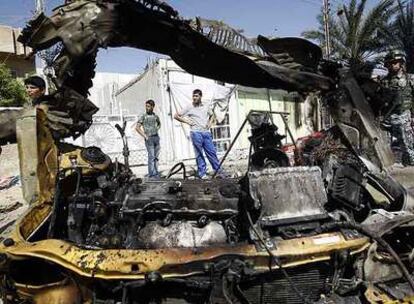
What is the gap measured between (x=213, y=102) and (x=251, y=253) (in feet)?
46.2

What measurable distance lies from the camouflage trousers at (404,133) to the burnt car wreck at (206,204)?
304 centimetres

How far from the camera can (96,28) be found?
10.5 ft

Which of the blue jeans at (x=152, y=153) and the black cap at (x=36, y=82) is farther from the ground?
the black cap at (x=36, y=82)

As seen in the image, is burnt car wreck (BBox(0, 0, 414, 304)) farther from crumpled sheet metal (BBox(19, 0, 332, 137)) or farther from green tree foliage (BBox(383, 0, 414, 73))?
green tree foliage (BBox(383, 0, 414, 73))

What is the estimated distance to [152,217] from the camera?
334 cm

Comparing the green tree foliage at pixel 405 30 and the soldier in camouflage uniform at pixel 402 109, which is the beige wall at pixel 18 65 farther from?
the soldier in camouflage uniform at pixel 402 109

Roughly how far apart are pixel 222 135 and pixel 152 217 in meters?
15.2

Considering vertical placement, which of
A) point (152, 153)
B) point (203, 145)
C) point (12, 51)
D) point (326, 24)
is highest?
point (326, 24)

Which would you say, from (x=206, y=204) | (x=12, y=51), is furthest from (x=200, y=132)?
(x=12, y=51)

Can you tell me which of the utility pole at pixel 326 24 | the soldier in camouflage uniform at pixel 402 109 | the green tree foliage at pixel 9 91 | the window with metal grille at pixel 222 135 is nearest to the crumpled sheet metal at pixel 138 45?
the soldier in camouflage uniform at pixel 402 109

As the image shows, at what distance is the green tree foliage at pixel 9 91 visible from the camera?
17906mm

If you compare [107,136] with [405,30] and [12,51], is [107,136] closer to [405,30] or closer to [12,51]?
[12,51]

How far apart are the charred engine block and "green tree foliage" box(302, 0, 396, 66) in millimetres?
16681

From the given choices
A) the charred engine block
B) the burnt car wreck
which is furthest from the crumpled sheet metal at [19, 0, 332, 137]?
the charred engine block
